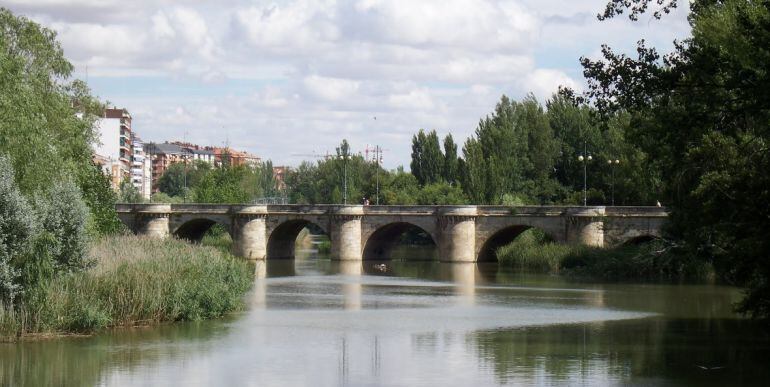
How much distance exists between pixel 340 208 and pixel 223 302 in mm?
37715

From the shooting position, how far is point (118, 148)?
445 feet

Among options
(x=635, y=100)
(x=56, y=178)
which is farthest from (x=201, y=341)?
(x=635, y=100)

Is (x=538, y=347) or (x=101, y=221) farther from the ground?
(x=101, y=221)

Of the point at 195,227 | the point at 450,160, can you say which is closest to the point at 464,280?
the point at 195,227

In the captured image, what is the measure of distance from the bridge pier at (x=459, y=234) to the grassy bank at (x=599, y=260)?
5.88 ft

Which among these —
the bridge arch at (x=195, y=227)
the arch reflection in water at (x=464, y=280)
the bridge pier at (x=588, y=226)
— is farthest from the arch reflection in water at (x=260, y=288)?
the bridge pier at (x=588, y=226)

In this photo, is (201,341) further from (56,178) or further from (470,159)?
(470,159)

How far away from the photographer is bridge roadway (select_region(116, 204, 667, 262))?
67875 millimetres

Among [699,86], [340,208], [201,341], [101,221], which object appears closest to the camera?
[699,86]

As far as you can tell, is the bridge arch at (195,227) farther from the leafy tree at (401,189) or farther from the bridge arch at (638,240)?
the bridge arch at (638,240)

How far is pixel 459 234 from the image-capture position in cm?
7362

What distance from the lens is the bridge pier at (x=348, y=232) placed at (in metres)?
76.6

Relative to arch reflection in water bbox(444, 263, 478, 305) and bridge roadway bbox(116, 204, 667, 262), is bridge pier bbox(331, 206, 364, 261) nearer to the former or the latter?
bridge roadway bbox(116, 204, 667, 262)

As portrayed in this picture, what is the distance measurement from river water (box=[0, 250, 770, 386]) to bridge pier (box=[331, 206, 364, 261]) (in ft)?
84.3
